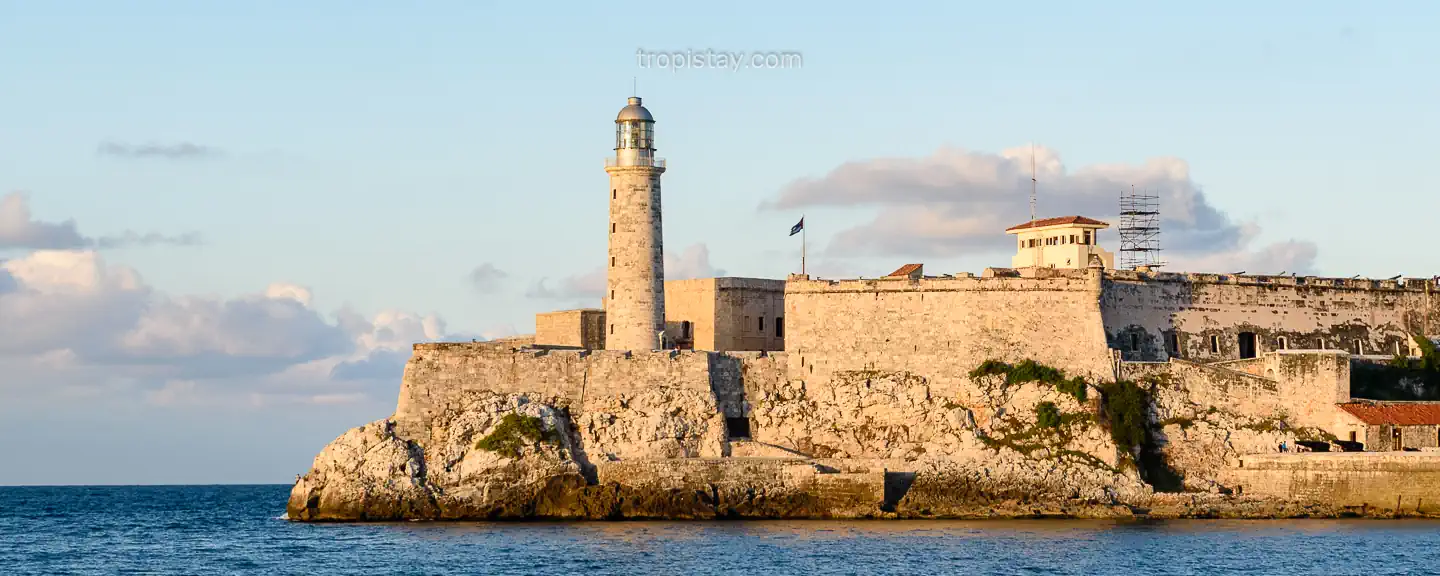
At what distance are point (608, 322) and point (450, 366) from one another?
4.66 meters

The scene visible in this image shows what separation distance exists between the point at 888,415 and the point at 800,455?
8.79ft

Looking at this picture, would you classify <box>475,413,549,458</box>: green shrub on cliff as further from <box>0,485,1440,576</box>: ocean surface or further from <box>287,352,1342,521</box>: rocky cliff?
<box>0,485,1440,576</box>: ocean surface

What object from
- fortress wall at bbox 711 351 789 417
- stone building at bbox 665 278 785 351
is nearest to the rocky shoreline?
fortress wall at bbox 711 351 789 417

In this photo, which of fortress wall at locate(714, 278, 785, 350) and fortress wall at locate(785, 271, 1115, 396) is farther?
fortress wall at locate(714, 278, 785, 350)

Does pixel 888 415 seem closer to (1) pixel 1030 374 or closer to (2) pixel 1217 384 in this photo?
(1) pixel 1030 374

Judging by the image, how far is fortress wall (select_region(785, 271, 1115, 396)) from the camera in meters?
55.4

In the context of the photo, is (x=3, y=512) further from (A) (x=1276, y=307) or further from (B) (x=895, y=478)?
(A) (x=1276, y=307)

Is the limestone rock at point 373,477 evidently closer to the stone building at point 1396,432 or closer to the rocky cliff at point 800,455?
the rocky cliff at point 800,455

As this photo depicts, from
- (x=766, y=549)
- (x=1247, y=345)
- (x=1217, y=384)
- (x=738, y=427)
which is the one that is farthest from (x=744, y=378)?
(x=1247, y=345)

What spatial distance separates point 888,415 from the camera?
2175 inches

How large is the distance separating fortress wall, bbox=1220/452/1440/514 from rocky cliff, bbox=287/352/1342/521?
1.56 metres

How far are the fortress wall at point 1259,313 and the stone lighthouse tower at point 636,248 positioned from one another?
12.2m

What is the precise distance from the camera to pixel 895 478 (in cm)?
5312

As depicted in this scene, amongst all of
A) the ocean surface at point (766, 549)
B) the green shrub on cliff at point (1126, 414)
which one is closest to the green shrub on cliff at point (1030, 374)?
the green shrub on cliff at point (1126, 414)
